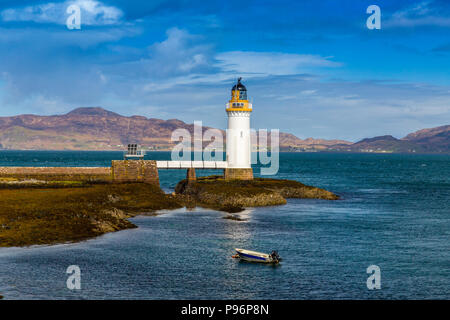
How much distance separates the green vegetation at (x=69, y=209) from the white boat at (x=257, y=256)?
12359 mm

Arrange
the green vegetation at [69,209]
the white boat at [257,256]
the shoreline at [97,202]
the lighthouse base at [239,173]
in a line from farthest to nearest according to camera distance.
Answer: the lighthouse base at [239,173] < the shoreline at [97,202] < the green vegetation at [69,209] < the white boat at [257,256]

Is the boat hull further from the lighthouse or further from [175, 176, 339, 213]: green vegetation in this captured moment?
the lighthouse

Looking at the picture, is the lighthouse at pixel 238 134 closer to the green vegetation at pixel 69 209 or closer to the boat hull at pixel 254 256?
the green vegetation at pixel 69 209

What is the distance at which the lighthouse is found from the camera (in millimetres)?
69250

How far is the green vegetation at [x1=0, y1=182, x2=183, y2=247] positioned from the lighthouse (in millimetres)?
11290

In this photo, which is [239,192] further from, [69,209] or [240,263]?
[240,263]

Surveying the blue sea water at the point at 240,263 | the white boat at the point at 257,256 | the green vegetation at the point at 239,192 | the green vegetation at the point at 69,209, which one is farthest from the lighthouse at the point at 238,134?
the white boat at the point at 257,256

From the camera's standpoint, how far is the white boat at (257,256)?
33562mm

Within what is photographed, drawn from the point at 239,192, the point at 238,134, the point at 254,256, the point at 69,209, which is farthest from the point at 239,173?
the point at 254,256

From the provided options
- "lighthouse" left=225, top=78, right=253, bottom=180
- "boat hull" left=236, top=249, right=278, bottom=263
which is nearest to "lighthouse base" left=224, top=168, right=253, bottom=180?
"lighthouse" left=225, top=78, right=253, bottom=180

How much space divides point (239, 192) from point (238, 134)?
9.96m

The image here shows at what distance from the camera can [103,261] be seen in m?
32.4

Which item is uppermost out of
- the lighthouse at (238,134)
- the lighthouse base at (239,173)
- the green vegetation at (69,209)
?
the lighthouse at (238,134)
